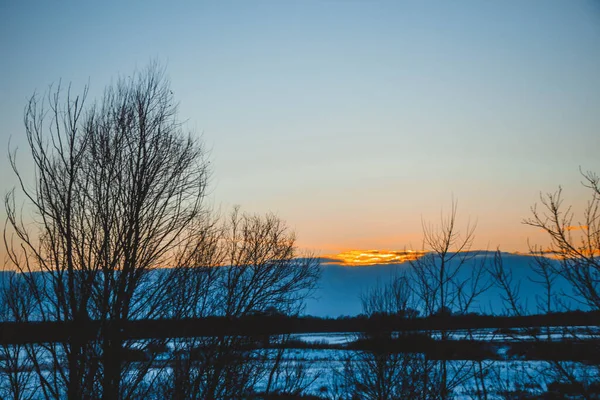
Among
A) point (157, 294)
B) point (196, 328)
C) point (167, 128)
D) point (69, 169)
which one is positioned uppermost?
point (167, 128)

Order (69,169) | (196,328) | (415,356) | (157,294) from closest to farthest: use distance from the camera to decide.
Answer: (69,169) < (157,294) < (196,328) < (415,356)

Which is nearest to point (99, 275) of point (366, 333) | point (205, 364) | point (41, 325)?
point (41, 325)

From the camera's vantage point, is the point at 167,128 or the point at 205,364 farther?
the point at 205,364

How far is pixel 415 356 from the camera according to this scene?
9.06 meters

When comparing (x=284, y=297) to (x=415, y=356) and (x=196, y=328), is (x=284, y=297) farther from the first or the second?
(x=196, y=328)

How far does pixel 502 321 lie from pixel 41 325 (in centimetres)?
673

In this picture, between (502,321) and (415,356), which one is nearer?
(502,321)

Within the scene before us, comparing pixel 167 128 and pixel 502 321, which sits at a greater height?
pixel 167 128

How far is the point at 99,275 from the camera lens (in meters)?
4.34

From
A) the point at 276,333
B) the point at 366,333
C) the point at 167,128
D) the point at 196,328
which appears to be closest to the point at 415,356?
the point at 366,333

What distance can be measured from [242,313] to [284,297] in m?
3.05

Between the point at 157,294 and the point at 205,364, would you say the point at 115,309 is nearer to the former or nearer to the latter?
the point at 157,294

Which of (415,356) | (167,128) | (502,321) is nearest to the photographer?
(167,128)

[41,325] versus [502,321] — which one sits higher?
[41,325]
